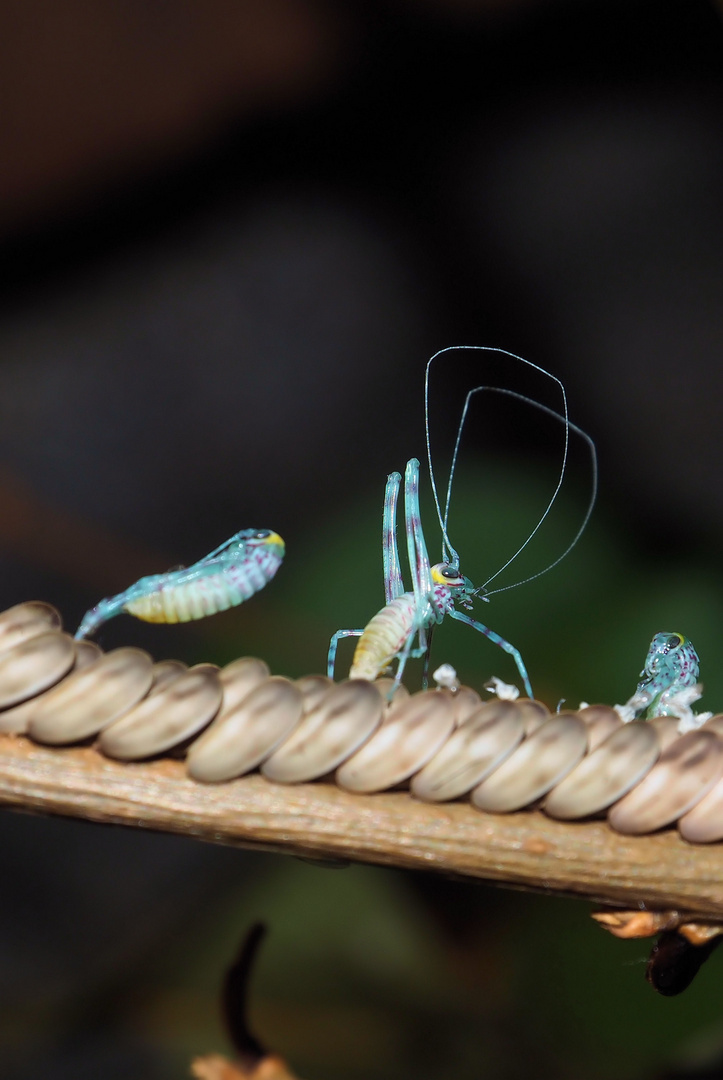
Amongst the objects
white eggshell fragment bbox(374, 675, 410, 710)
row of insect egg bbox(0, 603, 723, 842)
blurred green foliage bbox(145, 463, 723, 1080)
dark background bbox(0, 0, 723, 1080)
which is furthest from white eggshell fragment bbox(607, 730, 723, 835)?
dark background bbox(0, 0, 723, 1080)

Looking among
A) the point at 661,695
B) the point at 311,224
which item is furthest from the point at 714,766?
the point at 311,224

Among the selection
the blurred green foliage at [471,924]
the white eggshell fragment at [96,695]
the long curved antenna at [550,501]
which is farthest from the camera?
the blurred green foliage at [471,924]

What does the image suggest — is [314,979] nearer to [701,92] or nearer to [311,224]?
[311,224]

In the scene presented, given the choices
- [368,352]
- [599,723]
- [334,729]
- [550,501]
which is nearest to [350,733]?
[334,729]

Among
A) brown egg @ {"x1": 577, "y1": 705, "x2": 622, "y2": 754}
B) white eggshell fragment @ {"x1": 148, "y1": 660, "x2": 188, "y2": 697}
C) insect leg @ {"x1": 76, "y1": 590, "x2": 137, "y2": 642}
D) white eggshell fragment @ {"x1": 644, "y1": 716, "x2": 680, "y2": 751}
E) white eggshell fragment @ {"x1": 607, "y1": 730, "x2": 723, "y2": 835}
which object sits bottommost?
white eggshell fragment @ {"x1": 607, "y1": 730, "x2": 723, "y2": 835}

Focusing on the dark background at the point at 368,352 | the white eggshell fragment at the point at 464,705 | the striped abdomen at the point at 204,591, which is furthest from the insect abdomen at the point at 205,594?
the dark background at the point at 368,352

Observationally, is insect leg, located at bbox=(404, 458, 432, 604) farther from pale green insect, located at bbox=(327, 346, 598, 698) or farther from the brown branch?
the brown branch

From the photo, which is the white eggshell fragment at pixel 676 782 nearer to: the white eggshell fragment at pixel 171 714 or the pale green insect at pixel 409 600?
the pale green insect at pixel 409 600
